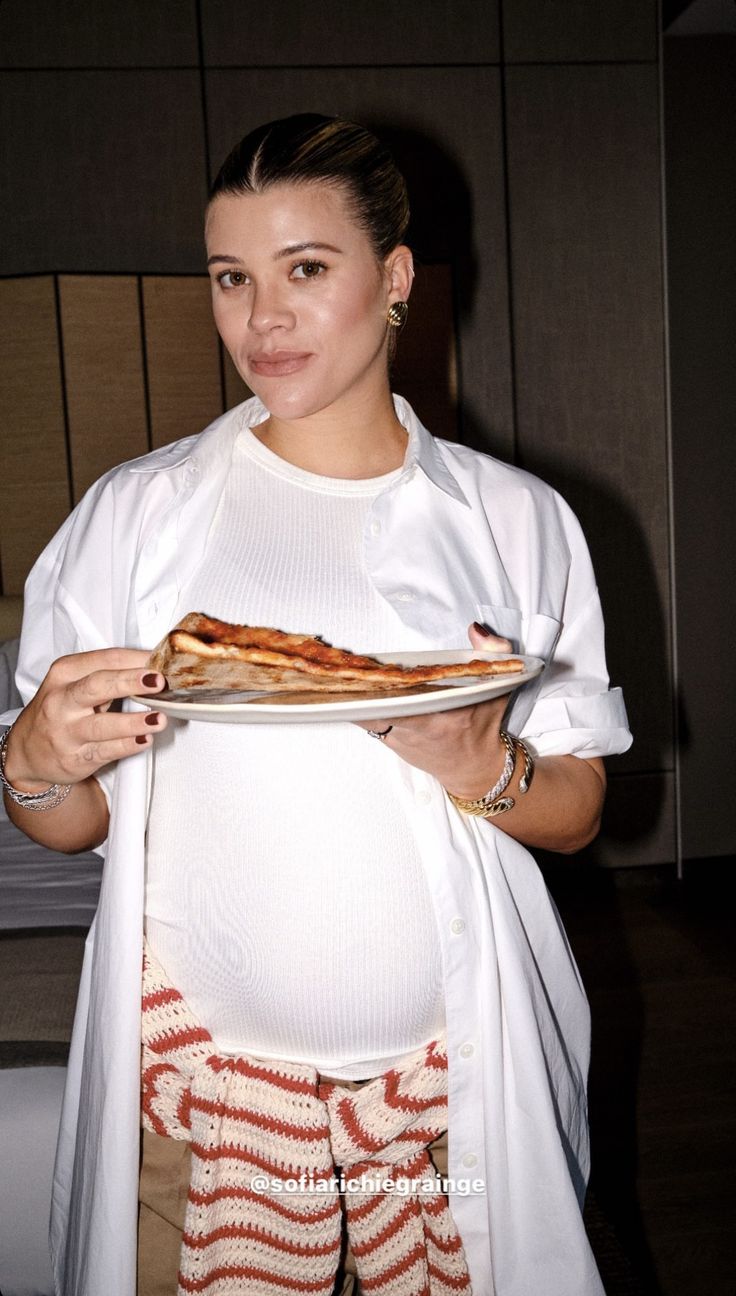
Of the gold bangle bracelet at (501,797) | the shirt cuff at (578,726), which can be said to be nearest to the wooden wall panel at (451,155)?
the shirt cuff at (578,726)

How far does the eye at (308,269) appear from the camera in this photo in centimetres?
127

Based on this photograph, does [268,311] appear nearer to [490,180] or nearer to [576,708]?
[576,708]

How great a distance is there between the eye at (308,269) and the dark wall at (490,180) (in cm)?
287

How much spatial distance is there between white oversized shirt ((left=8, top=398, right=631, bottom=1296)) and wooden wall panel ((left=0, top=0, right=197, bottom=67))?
10.1 ft

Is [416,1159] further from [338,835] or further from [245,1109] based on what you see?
[338,835]

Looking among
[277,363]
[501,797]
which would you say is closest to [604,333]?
[277,363]

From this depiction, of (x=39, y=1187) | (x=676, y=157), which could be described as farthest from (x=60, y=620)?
(x=676, y=157)

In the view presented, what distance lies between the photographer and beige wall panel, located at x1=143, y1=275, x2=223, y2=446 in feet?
12.6

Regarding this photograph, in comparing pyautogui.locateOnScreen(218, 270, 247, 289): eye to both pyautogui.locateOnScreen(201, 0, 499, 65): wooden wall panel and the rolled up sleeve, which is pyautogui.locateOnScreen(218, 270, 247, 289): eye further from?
pyautogui.locateOnScreen(201, 0, 499, 65): wooden wall panel

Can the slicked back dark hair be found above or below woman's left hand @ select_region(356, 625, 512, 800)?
above

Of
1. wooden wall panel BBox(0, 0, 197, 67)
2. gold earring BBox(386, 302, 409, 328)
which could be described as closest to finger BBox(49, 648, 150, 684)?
gold earring BBox(386, 302, 409, 328)

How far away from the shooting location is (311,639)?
109 cm

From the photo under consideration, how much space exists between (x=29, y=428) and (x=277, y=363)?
286 centimetres

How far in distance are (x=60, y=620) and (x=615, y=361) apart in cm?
344
